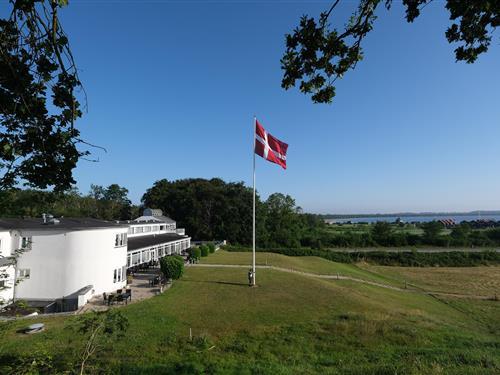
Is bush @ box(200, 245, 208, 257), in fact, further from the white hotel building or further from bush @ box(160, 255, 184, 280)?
the white hotel building

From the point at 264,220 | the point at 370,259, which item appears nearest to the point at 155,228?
the point at 264,220

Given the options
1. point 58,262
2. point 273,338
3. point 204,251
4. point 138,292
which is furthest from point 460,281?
point 58,262

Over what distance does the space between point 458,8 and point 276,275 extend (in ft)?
89.1

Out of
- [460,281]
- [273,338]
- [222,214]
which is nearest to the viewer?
[273,338]

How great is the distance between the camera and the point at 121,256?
78.7ft

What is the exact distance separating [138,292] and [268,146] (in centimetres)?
1398

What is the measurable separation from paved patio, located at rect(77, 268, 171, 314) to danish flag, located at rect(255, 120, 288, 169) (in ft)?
39.7

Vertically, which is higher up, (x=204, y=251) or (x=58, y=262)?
(x=58, y=262)

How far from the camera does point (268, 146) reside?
858 inches

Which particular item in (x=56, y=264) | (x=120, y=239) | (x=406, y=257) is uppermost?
(x=120, y=239)

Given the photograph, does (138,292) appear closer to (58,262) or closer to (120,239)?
(120,239)

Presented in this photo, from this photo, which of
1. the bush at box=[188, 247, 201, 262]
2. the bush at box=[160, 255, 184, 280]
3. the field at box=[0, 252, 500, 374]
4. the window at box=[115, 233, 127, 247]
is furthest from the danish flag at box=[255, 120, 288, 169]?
the bush at box=[188, 247, 201, 262]

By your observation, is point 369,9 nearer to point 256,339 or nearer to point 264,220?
point 256,339

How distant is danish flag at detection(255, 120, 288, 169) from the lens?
70.8 ft
